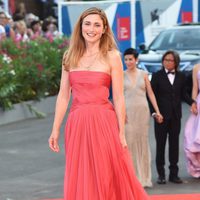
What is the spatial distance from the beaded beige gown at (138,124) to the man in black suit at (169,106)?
322 millimetres

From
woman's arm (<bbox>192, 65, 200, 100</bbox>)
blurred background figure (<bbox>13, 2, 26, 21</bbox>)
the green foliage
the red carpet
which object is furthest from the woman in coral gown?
blurred background figure (<bbox>13, 2, 26, 21</bbox>)

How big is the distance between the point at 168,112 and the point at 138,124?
463 millimetres

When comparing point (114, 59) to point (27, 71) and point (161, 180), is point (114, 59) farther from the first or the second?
point (27, 71)

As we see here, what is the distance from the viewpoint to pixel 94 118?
24.3 ft

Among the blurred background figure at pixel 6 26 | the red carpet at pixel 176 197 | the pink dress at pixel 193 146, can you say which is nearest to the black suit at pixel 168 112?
the pink dress at pixel 193 146

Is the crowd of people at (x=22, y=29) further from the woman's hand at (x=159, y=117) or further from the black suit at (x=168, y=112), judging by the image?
the woman's hand at (x=159, y=117)

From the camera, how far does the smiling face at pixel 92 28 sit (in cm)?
728

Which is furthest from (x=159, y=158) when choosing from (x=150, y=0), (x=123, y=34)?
(x=150, y=0)

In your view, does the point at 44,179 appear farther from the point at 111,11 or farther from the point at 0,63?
the point at 111,11

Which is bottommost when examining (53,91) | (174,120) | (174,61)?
(53,91)

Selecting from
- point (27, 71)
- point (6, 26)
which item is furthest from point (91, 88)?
point (6, 26)

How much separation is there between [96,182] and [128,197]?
1.07 feet

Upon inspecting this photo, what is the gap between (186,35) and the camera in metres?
21.1

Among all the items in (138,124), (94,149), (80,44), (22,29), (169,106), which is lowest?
(22,29)
